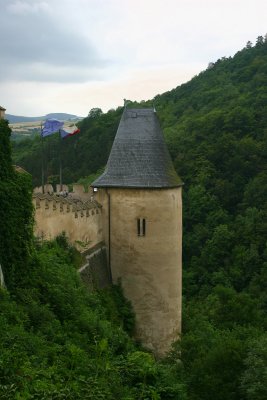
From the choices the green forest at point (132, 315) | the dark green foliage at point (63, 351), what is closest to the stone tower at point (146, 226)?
the green forest at point (132, 315)

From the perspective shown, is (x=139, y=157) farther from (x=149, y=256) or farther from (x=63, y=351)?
(x=63, y=351)

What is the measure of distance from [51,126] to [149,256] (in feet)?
27.6

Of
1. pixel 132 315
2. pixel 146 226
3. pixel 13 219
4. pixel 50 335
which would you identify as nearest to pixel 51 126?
pixel 146 226

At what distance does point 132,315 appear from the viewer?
71.6 ft

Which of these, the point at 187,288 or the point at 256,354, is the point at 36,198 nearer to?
the point at 256,354

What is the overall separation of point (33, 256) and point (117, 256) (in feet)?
23.7

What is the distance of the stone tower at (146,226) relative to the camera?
2173 cm

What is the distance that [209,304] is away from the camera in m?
33.1

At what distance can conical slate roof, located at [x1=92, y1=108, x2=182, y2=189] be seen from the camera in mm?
21734

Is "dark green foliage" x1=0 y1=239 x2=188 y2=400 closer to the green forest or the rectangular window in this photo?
the green forest

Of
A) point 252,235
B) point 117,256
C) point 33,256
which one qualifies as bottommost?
point 252,235

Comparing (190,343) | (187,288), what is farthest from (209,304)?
(190,343)

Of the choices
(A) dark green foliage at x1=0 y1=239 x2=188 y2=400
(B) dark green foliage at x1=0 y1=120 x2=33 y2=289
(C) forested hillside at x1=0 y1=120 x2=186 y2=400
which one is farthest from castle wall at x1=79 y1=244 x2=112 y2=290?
(B) dark green foliage at x1=0 y1=120 x2=33 y2=289

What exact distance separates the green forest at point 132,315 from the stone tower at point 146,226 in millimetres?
839
